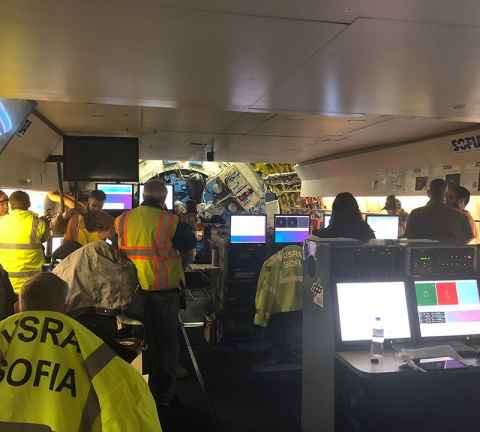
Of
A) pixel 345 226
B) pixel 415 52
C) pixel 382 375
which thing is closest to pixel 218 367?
pixel 345 226

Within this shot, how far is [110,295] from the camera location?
9.15ft

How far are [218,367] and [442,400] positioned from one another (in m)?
2.36

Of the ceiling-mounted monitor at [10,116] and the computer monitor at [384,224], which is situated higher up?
the ceiling-mounted monitor at [10,116]

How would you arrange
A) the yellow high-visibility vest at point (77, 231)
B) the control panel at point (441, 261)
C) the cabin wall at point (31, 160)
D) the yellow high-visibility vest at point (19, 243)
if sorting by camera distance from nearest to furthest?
the control panel at point (441, 261), the yellow high-visibility vest at point (19, 243), the yellow high-visibility vest at point (77, 231), the cabin wall at point (31, 160)

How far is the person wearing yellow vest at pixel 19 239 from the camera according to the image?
4.32 meters

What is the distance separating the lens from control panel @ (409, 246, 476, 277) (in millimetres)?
2848

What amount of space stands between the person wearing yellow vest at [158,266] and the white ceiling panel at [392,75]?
4.53 ft

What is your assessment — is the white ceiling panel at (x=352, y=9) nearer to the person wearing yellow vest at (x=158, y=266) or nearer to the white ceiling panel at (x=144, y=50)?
the white ceiling panel at (x=144, y=50)

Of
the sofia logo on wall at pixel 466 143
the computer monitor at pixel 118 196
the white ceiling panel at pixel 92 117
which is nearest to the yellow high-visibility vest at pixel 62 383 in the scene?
the white ceiling panel at pixel 92 117

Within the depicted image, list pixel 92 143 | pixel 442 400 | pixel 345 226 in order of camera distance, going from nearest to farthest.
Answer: pixel 442 400 → pixel 345 226 → pixel 92 143

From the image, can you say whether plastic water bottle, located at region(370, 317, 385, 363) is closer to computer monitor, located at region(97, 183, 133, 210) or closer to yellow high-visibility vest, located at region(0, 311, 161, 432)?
yellow high-visibility vest, located at region(0, 311, 161, 432)

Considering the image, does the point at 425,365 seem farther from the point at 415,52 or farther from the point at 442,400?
the point at 415,52

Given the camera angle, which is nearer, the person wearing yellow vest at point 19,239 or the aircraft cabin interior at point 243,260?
the aircraft cabin interior at point 243,260

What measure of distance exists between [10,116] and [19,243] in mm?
1423
